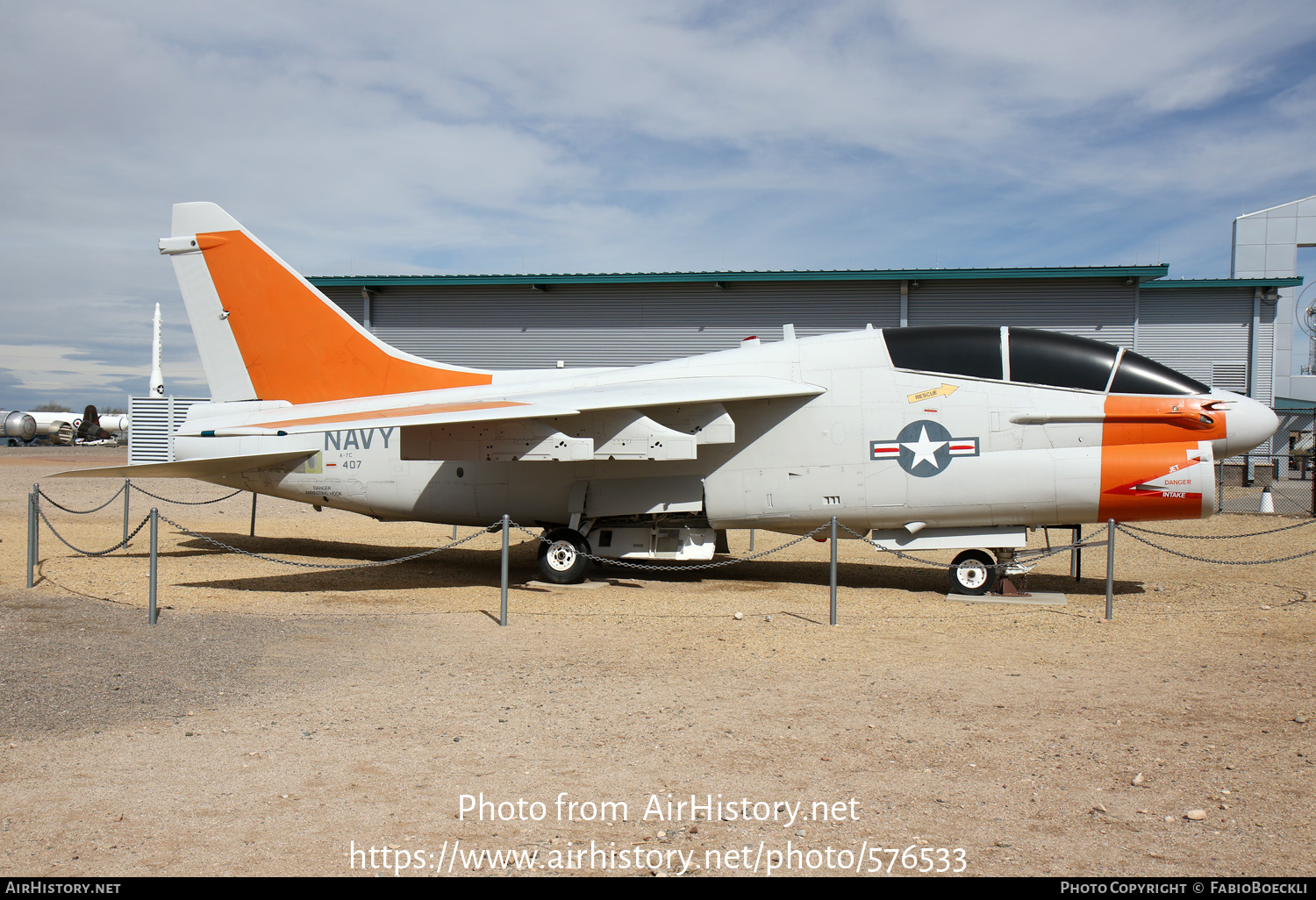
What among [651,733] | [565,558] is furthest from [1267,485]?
[651,733]

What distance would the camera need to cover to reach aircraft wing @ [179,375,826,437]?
9.39 metres

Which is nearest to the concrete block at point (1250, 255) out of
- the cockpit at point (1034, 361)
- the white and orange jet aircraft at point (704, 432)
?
the cockpit at point (1034, 361)

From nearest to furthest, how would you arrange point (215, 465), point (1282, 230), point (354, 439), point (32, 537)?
point (32, 537)
point (215, 465)
point (354, 439)
point (1282, 230)

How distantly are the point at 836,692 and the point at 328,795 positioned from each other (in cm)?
346

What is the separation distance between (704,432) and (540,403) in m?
1.95

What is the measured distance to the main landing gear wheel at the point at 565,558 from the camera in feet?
36.6

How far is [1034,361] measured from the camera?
964 cm

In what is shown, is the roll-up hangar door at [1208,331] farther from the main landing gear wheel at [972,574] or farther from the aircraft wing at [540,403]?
the aircraft wing at [540,403]

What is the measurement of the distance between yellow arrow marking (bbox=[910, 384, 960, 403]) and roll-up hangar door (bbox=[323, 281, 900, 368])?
15185 mm

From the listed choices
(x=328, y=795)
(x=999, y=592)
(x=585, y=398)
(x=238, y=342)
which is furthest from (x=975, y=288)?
(x=328, y=795)

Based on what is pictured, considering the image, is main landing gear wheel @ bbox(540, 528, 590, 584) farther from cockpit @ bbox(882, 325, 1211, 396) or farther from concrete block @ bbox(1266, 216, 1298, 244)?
concrete block @ bbox(1266, 216, 1298, 244)

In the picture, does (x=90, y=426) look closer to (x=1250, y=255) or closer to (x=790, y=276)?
(x=790, y=276)

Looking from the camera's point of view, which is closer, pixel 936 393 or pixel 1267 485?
pixel 936 393

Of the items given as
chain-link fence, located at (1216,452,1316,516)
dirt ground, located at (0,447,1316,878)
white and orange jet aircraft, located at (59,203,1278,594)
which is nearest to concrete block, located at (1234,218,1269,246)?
chain-link fence, located at (1216,452,1316,516)
